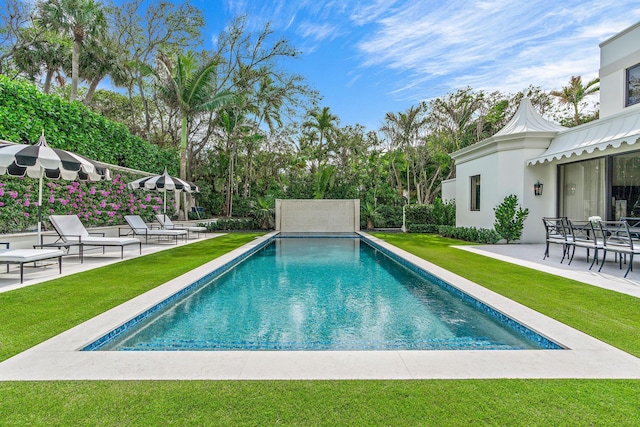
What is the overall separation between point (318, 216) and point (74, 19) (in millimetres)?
15527

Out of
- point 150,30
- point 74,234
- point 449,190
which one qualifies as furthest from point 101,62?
point 449,190

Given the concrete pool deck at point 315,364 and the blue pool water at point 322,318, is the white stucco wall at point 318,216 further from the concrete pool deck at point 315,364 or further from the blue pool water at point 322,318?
the concrete pool deck at point 315,364

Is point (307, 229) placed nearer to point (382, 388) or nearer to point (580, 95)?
point (382, 388)

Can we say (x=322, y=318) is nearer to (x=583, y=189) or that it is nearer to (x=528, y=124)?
(x=583, y=189)

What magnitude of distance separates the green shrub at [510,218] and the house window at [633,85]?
4.56 metres

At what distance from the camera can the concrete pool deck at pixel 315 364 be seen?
284 cm

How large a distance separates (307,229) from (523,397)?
57.4 ft

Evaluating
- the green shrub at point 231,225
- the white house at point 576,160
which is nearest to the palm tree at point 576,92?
the white house at point 576,160

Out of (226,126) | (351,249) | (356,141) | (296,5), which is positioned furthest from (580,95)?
(226,126)

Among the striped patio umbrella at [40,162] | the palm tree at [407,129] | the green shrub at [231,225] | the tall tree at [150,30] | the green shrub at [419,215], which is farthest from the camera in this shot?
the palm tree at [407,129]

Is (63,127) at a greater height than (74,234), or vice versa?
(63,127)

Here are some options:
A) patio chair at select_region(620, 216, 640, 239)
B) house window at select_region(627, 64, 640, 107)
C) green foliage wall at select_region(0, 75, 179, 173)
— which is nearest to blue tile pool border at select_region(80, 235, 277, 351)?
green foliage wall at select_region(0, 75, 179, 173)

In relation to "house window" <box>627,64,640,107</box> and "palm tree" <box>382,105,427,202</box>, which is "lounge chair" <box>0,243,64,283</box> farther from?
"palm tree" <box>382,105,427,202</box>

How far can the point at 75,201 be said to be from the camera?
11.1 m
